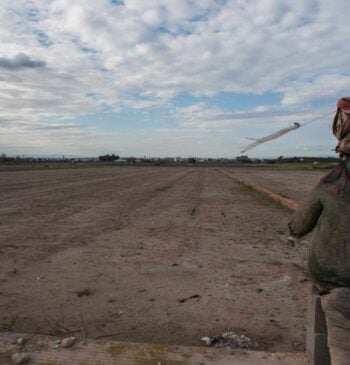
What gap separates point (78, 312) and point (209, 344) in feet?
5.51

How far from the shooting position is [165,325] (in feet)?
16.1

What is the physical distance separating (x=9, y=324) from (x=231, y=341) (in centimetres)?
238

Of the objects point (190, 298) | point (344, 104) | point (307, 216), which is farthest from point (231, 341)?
point (344, 104)

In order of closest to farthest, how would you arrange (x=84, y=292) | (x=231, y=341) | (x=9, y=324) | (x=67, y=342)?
(x=67, y=342) → (x=231, y=341) → (x=9, y=324) → (x=84, y=292)

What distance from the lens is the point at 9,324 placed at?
4.82 metres

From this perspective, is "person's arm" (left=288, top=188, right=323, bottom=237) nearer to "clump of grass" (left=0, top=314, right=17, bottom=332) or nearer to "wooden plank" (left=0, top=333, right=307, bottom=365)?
"wooden plank" (left=0, top=333, right=307, bottom=365)

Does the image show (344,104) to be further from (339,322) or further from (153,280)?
(153,280)

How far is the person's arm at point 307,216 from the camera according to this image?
8.91 ft

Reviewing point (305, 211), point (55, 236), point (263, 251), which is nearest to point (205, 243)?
point (263, 251)

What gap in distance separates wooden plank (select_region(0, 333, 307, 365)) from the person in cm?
138

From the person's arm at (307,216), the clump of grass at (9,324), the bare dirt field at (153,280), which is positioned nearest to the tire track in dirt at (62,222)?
the bare dirt field at (153,280)

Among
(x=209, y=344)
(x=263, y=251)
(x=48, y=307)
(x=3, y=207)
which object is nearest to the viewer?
(x=209, y=344)

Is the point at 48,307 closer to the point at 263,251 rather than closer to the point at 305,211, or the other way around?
the point at 305,211

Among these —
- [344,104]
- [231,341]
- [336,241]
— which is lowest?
[231,341]
